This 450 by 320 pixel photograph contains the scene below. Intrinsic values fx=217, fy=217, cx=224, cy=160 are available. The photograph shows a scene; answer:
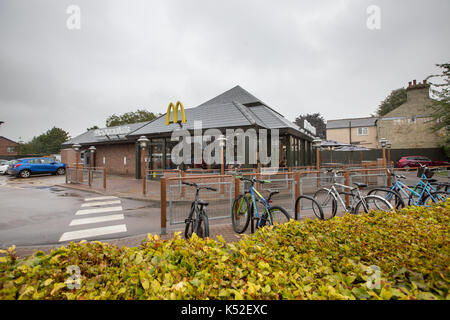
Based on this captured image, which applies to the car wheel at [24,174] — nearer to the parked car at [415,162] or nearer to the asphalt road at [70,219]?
the asphalt road at [70,219]

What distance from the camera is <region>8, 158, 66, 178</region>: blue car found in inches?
737

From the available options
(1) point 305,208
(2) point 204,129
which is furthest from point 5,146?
(1) point 305,208

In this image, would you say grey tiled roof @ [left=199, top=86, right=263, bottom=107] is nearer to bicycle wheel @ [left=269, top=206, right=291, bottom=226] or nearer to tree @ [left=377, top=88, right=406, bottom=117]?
bicycle wheel @ [left=269, top=206, right=291, bottom=226]

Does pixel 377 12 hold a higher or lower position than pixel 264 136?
higher

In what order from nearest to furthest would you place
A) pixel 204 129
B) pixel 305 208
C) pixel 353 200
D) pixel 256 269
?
1. pixel 256 269
2. pixel 353 200
3. pixel 305 208
4. pixel 204 129

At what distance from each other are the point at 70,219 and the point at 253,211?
561cm

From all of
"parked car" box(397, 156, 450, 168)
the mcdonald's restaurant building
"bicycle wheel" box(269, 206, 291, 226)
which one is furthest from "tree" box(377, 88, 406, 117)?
"bicycle wheel" box(269, 206, 291, 226)

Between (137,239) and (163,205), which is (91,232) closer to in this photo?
(137,239)

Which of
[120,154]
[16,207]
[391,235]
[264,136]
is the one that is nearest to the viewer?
[391,235]

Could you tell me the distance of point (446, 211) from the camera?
314 cm

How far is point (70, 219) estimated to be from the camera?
259 inches
